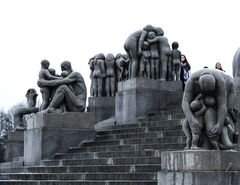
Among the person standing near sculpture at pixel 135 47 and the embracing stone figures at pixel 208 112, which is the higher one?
the person standing near sculpture at pixel 135 47

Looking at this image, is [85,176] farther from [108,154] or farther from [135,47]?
[135,47]

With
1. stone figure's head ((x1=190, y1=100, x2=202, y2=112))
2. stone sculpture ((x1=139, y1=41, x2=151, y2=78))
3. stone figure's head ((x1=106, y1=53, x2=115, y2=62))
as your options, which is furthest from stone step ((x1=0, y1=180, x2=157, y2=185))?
stone figure's head ((x1=106, y1=53, x2=115, y2=62))

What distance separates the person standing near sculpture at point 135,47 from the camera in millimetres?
21453

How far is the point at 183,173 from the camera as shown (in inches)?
452

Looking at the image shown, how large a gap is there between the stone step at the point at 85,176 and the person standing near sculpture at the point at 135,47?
239 inches

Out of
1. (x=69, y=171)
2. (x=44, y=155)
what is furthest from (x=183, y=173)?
(x=44, y=155)

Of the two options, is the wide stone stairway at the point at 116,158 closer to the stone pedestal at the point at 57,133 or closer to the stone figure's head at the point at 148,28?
the stone pedestal at the point at 57,133

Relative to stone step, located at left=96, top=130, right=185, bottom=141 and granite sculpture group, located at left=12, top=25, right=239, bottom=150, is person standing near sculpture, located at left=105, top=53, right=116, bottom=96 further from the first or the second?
stone step, located at left=96, top=130, right=185, bottom=141

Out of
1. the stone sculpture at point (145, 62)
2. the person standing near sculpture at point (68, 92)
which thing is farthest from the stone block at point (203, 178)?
the stone sculpture at point (145, 62)

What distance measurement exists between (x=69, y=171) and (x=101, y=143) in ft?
6.79

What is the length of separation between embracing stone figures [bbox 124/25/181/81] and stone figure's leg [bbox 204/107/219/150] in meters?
9.49

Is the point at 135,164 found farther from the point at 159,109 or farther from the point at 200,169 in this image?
the point at 159,109

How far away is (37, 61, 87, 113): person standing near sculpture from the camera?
62.7ft

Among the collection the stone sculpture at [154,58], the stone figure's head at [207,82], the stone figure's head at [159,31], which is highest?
the stone figure's head at [159,31]
